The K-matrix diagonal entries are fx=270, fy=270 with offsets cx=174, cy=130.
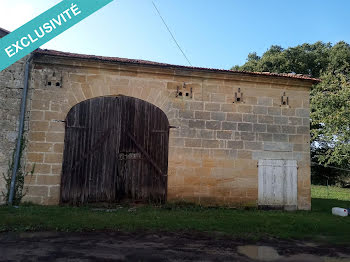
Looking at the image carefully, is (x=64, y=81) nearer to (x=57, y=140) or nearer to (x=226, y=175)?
(x=57, y=140)

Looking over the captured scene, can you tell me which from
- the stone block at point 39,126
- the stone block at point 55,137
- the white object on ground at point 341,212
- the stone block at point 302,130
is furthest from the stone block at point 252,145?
the stone block at point 39,126

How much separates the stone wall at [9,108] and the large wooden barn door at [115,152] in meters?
1.29

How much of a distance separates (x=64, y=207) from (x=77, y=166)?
3.43ft

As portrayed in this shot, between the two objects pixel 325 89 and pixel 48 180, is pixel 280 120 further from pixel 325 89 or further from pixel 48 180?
pixel 325 89

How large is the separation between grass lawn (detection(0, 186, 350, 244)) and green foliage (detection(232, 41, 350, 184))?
10924mm

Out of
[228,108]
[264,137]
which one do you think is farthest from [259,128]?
[228,108]

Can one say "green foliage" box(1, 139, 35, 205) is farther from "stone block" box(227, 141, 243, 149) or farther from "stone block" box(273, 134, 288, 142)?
"stone block" box(273, 134, 288, 142)

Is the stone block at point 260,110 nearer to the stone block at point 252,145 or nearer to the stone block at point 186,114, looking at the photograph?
the stone block at point 252,145

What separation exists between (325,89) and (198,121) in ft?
46.0

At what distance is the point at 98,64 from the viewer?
23.8ft

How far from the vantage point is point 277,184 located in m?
7.75

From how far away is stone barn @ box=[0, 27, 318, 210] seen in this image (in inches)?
272

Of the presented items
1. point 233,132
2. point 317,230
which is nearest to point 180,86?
point 233,132

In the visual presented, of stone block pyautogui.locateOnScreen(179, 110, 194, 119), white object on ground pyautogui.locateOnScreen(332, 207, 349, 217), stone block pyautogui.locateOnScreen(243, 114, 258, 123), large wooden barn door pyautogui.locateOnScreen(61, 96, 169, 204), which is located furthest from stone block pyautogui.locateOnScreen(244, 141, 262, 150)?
white object on ground pyautogui.locateOnScreen(332, 207, 349, 217)
